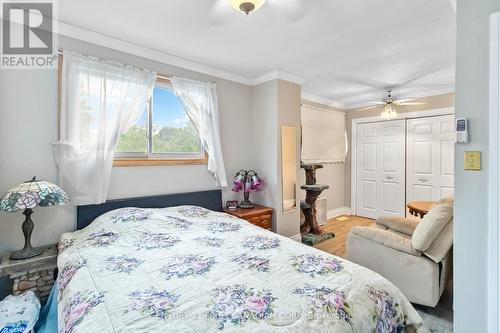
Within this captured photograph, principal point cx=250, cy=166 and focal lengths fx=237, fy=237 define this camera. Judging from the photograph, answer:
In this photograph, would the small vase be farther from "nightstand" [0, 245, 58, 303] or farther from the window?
"nightstand" [0, 245, 58, 303]

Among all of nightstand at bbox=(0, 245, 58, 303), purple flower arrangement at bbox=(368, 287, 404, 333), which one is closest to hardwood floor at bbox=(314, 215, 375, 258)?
purple flower arrangement at bbox=(368, 287, 404, 333)

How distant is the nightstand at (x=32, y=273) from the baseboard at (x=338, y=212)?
15.0 ft

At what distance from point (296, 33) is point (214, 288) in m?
2.33

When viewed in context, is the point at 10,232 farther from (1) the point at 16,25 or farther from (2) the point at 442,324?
(2) the point at 442,324

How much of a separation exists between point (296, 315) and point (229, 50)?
2621 mm

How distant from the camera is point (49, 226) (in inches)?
84.7

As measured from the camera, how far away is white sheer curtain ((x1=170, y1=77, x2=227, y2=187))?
2.99 m

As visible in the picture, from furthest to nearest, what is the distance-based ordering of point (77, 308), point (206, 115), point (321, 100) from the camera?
point (321, 100), point (206, 115), point (77, 308)

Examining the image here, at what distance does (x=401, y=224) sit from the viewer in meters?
2.79

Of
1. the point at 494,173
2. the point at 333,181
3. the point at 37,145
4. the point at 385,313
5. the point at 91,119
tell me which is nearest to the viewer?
the point at 385,313

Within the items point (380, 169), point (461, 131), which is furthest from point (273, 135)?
point (380, 169)

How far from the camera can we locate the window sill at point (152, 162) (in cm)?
254

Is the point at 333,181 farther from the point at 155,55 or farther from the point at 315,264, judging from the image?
the point at 155,55

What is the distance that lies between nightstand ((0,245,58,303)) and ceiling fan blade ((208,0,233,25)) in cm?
239
